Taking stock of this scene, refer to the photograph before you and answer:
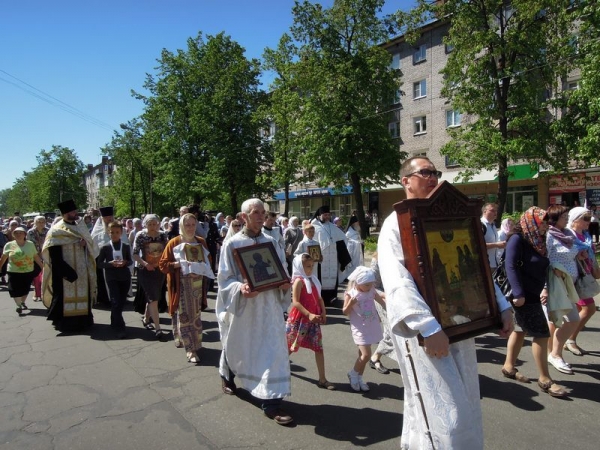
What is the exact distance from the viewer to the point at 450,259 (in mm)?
2512

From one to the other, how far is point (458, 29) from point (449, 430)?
2156 centimetres

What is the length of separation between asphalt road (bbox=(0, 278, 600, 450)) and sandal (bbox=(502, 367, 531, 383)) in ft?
0.29

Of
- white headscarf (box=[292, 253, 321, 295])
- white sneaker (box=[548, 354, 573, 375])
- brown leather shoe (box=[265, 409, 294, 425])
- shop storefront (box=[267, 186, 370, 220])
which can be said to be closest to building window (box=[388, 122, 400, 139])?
shop storefront (box=[267, 186, 370, 220])

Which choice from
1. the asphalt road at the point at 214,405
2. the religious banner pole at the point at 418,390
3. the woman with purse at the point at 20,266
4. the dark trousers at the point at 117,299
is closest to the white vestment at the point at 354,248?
the asphalt road at the point at 214,405

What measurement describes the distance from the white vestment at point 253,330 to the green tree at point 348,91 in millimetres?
20214

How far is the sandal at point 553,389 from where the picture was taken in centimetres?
459

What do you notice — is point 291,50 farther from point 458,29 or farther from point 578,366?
point 578,366

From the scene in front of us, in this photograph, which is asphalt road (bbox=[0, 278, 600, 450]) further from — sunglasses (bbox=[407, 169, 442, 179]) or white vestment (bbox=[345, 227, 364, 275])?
white vestment (bbox=[345, 227, 364, 275])

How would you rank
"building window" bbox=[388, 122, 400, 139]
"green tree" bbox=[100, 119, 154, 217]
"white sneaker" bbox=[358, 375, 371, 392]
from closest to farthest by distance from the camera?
1. "white sneaker" bbox=[358, 375, 371, 392]
2. "building window" bbox=[388, 122, 400, 139]
3. "green tree" bbox=[100, 119, 154, 217]

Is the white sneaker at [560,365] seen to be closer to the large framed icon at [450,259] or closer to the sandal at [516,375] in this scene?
the sandal at [516,375]

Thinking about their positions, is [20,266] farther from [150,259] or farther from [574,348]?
[574,348]

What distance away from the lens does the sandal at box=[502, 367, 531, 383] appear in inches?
197

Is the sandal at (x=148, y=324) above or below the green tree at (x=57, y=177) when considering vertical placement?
below

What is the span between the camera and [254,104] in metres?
34.2
